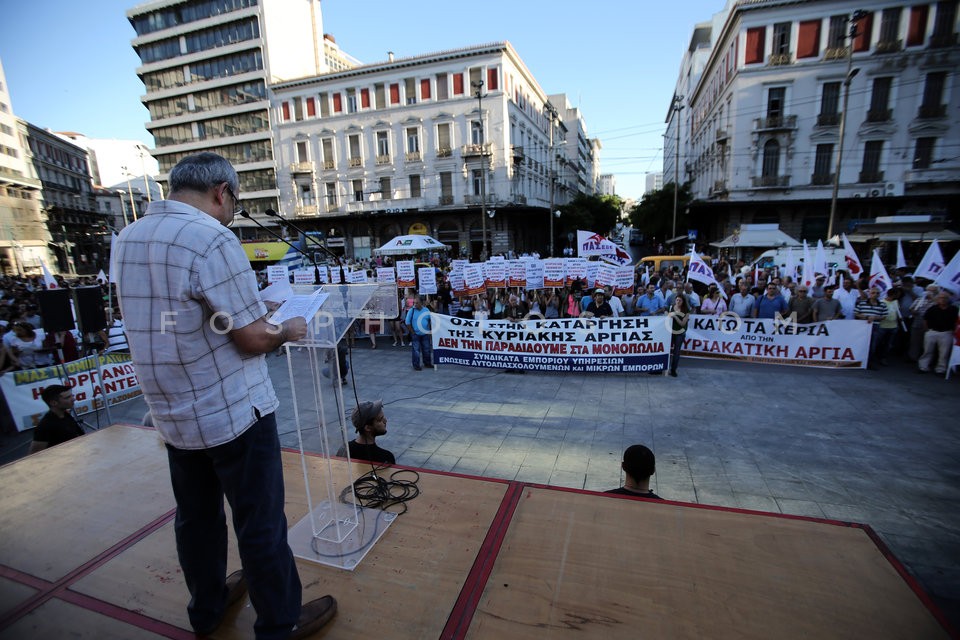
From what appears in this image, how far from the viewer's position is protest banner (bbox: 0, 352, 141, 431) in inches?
276

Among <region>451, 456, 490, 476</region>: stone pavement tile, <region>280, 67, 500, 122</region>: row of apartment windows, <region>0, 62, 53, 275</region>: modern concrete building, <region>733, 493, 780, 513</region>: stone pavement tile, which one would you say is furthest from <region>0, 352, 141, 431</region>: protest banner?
<region>0, 62, 53, 275</region>: modern concrete building

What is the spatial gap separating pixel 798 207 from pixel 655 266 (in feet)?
57.6

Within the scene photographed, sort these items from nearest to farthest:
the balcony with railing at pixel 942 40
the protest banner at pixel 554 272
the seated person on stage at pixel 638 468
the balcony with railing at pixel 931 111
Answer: the seated person on stage at pixel 638 468 → the protest banner at pixel 554 272 → the balcony with railing at pixel 942 40 → the balcony with railing at pixel 931 111

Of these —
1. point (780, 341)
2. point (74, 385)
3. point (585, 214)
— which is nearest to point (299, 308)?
point (74, 385)

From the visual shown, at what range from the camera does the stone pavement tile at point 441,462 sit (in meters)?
5.31

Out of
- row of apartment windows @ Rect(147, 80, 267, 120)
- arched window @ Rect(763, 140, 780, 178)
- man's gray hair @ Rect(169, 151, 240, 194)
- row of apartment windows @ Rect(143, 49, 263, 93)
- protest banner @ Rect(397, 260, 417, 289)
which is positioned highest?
row of apartment windows @ Rect(143, 49, 263, 93)

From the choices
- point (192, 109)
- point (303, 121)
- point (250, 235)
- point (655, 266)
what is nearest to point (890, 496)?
point (655, 266)

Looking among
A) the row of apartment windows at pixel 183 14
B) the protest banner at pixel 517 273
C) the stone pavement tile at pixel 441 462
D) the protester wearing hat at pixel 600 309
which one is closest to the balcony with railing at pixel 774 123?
the protest banner at pixel 517 273

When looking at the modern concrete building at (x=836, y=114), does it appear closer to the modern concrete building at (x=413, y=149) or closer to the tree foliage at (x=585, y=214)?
the tree foliage at (x=585, y=214)

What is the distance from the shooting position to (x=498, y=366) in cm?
920

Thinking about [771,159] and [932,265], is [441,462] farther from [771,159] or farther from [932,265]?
[771,159]

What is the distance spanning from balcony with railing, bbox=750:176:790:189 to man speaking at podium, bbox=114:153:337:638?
36.1 metres

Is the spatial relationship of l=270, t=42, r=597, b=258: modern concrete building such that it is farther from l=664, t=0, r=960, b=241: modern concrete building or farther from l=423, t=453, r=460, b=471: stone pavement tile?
l=423, t=453, r=460, b=471: stone pavement tile

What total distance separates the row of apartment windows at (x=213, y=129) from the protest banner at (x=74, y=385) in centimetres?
4060
